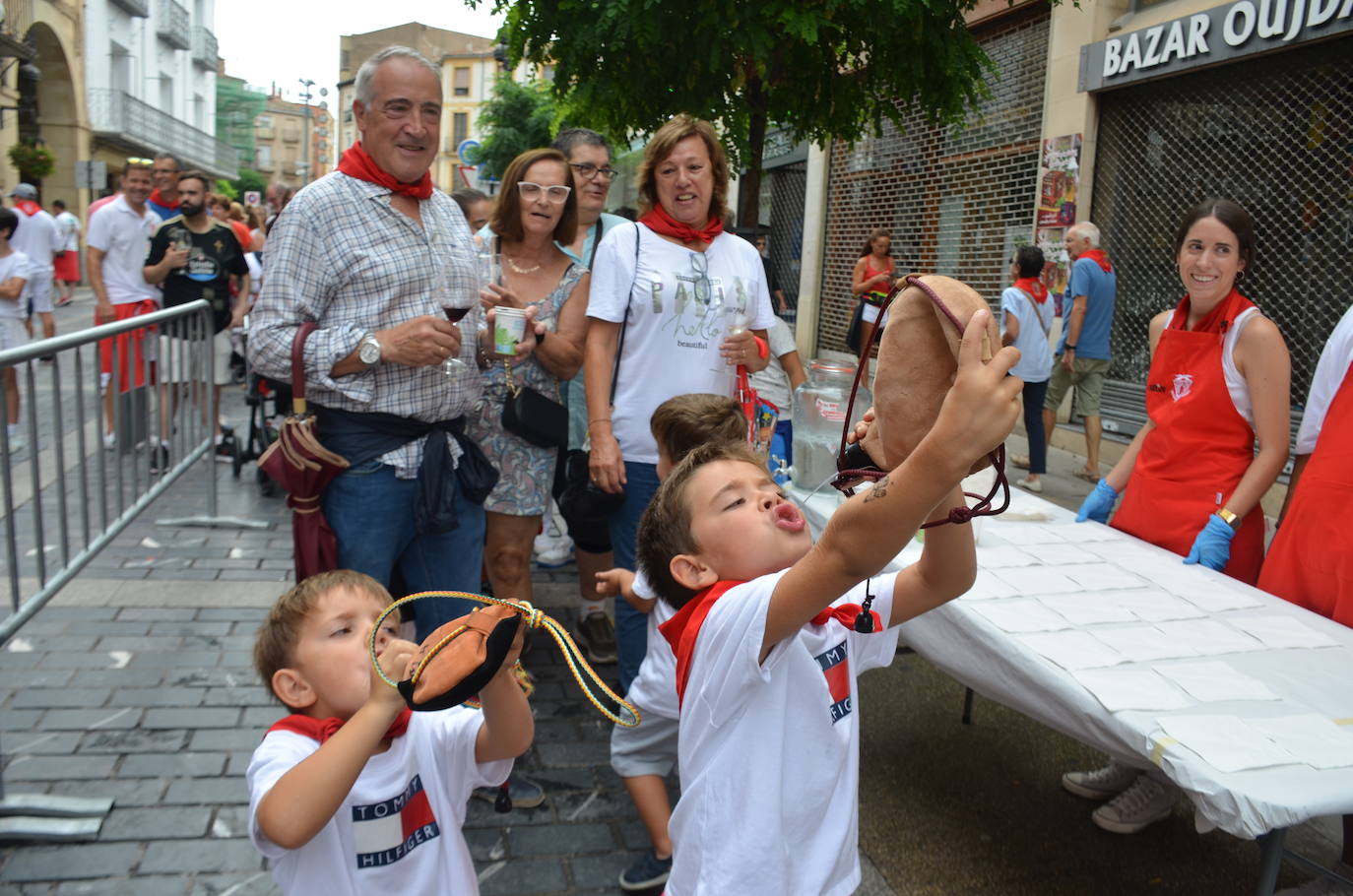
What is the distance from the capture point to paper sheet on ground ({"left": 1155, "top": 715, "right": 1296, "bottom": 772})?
73.0 inches

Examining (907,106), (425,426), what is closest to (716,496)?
(425,426)

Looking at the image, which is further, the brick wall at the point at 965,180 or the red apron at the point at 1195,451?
the brick wall at the point at 965,180

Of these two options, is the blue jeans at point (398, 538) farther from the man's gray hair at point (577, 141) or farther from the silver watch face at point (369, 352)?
the man's gray hair at point (577, 141)

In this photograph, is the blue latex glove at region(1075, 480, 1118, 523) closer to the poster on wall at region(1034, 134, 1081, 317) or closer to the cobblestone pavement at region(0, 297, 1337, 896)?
the cobblestone pavement at region(0, 297, 1337, 896)

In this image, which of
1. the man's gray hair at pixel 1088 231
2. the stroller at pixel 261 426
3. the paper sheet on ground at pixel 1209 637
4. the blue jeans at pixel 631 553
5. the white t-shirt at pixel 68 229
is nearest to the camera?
the paper sheet on ground at pixel 1209 637

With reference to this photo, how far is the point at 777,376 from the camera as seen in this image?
4.89 meters

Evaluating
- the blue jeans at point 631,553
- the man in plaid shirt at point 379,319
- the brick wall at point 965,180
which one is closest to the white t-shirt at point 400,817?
the man in plaid shirt at point 379,319

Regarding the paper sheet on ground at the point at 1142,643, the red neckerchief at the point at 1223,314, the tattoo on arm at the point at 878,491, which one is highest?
the red neckerchief at the point at 1223,314

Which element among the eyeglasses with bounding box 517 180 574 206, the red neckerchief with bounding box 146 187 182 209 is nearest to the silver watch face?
the eyeglasses with bounding box 517 180 574 206

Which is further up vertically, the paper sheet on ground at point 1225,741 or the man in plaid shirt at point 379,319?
the man in plaid shirt at point 379,319

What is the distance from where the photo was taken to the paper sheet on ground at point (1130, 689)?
2.08m

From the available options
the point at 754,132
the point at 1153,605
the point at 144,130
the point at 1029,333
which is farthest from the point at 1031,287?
the point at 144,130

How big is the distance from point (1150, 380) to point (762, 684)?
8.09 ft

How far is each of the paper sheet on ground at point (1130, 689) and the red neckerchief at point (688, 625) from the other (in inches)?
34.5
